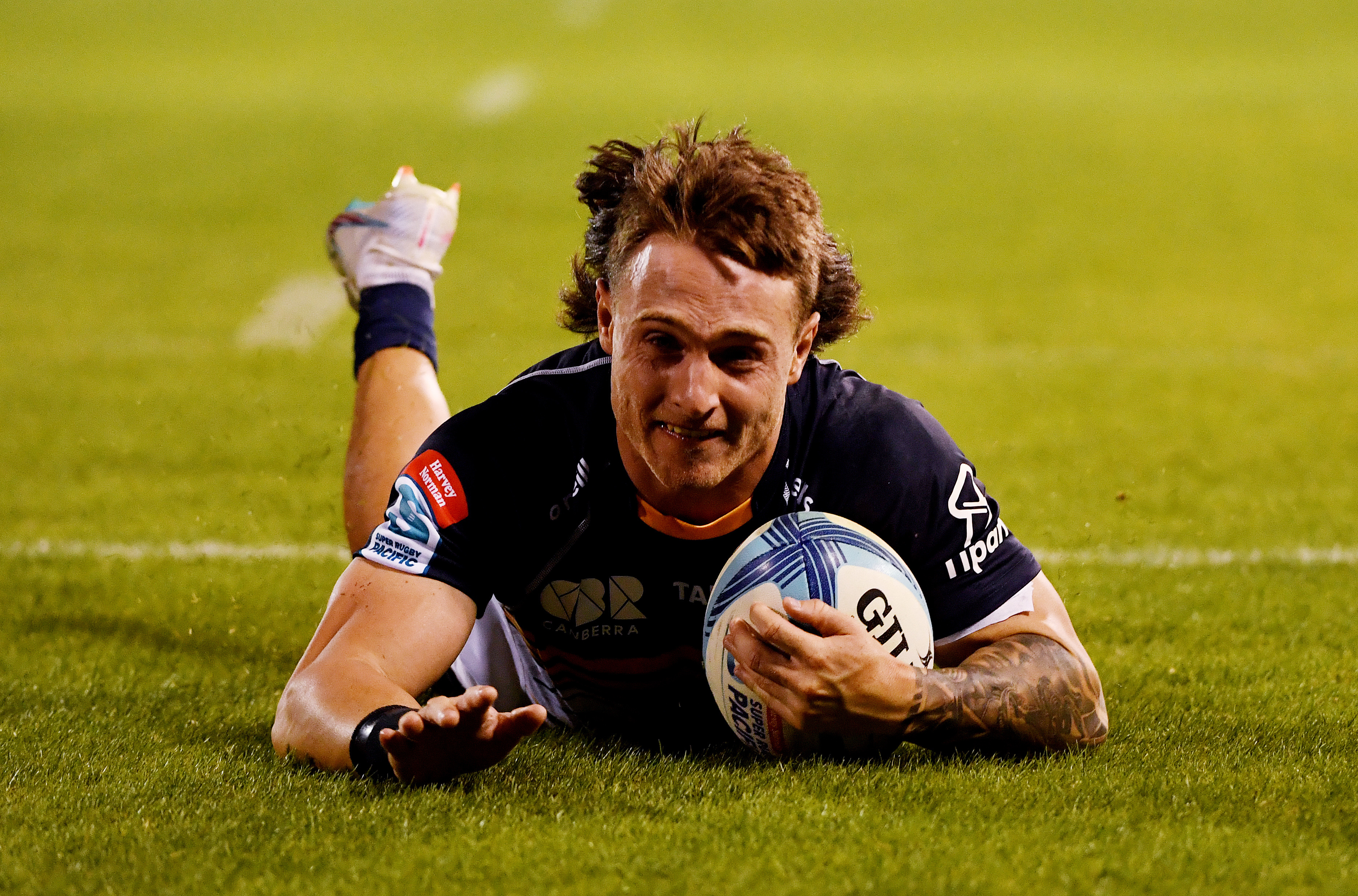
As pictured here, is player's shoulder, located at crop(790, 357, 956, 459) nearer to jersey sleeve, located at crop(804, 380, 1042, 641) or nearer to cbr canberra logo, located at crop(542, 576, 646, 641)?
jersey sleeve, located at crop(804, 380, 1042, 641)

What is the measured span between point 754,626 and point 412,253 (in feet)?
9.48

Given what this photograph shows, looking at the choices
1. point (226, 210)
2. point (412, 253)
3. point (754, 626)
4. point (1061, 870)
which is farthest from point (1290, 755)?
point (226, 210)

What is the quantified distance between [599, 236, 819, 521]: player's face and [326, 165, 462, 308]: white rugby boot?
231 centimetres

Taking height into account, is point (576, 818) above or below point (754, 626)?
below

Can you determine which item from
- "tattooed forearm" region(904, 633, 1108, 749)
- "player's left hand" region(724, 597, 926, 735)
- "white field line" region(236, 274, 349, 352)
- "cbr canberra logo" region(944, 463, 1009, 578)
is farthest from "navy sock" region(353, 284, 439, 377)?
"white field line" region(236, 274, 349, 352)

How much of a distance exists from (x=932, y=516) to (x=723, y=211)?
978 millimetres

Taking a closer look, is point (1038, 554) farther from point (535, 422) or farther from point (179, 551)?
point (179, 551)

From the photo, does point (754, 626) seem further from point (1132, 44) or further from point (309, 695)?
point (1132, 44)

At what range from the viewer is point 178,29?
1212 inches

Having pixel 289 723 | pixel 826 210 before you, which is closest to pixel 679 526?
pixel 289 723

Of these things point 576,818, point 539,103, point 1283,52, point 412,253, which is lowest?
point 576,818

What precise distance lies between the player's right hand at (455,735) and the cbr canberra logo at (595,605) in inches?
25.5

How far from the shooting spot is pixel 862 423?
416 centimetres

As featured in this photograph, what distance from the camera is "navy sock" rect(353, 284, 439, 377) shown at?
5.79 m
